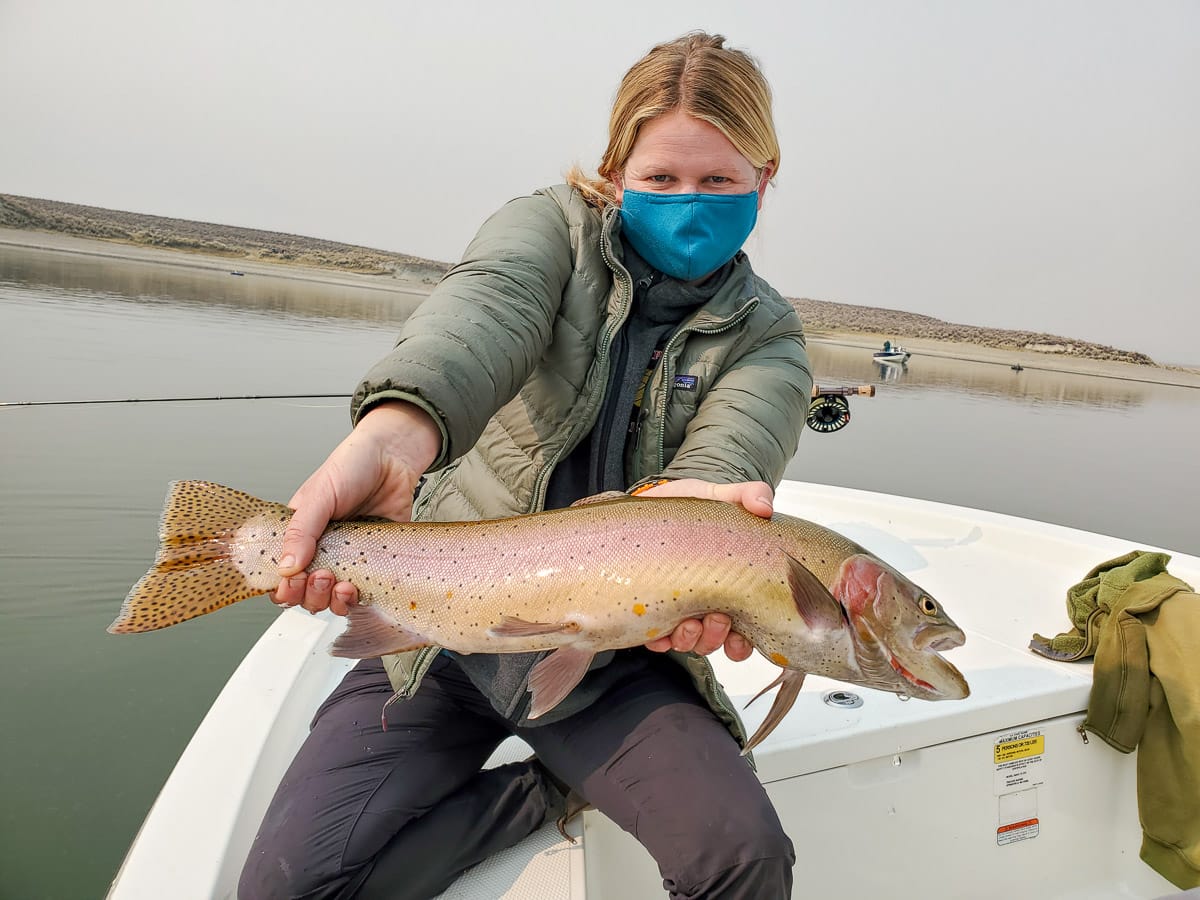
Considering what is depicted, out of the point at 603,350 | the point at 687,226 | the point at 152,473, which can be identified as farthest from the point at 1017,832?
the point at 152,473

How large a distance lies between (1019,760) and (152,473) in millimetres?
8440

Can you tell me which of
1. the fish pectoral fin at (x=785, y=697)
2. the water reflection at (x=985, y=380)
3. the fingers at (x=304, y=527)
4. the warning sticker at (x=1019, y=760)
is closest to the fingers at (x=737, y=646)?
the fish pectoral fin at (x=785, y=697)

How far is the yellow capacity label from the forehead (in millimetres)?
2667

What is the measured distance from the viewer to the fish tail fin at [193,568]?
6.62 ft

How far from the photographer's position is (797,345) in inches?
126

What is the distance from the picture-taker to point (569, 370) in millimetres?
2711

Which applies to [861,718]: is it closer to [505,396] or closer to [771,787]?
[771,787]

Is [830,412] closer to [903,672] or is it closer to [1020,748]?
[1020,748]

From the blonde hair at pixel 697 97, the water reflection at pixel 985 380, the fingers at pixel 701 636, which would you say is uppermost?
the blonde hair at pixel 697 97

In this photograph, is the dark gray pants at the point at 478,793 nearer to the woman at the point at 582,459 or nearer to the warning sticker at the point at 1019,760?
the woman at the point at 582,459

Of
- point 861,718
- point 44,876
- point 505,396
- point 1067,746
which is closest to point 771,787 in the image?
point 861,718

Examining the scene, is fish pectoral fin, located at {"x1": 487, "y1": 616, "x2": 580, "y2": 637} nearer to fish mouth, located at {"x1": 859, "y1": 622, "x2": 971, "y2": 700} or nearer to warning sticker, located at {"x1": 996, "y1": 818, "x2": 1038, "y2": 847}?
fish mouth, located at {"x1": 859, "y1": 622, "x2": 971, "y2": 700}

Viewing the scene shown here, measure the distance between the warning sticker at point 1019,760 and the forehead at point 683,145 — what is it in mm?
2668

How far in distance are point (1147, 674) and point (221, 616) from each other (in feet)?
18.6
